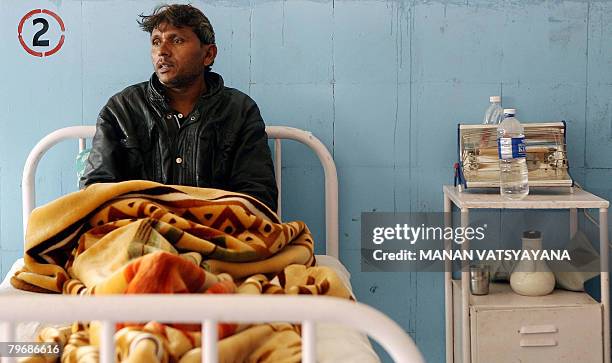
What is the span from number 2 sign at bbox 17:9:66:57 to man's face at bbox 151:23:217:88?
37cm

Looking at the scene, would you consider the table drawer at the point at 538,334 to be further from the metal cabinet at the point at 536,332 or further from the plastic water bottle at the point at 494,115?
the plastic water bottle at the point at 494,115

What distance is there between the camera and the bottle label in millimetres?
2426

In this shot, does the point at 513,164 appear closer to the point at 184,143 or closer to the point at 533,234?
the point at 533,234

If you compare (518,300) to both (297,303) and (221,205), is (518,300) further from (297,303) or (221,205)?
(297,303)

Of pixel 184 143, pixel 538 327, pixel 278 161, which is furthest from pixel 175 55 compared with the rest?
pixel 538 327

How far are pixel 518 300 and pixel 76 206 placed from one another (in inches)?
48.6

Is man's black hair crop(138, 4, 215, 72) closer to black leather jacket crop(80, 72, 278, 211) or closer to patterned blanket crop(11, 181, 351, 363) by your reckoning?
black leather jacket crop(80, 72, 278, 211)

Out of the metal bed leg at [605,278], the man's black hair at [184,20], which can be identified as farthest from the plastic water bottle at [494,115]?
the man's black hair at [184,20]

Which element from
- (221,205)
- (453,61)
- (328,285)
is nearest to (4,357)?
(328,285)

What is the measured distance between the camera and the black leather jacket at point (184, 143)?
2.33m

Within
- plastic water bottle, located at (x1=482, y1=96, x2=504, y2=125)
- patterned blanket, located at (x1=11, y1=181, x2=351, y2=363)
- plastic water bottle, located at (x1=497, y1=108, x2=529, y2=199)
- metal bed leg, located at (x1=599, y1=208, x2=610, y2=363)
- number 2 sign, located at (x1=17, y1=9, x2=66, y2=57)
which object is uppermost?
number 2 sign, located at (x1=17, y1=9, x2=66, y2=57)

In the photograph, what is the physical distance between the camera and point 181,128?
2352mm

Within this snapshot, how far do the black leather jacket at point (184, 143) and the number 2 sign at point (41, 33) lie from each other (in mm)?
354

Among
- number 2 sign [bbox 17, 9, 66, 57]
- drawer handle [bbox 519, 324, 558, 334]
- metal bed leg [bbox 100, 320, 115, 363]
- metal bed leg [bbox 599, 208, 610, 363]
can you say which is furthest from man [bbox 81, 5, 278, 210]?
metal bed leg [bbox 100, 320, 115, 363]
